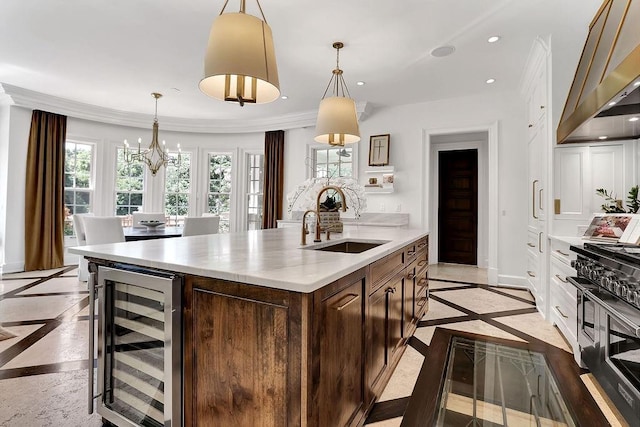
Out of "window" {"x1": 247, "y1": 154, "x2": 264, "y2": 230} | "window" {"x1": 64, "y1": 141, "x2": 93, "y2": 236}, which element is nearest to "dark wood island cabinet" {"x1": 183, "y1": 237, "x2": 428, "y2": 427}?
"window" {"x1": 247, "y1": 154, "x2": 264, "y2": 230}

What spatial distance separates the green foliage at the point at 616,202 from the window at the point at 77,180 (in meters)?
7.45

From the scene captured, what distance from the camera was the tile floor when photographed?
1729 mm

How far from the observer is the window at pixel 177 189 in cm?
674

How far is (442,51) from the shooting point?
3488 mm

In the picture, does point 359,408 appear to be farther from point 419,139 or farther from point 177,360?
point 419,139

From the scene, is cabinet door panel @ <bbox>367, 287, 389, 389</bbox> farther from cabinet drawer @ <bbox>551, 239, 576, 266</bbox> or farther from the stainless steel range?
cabinet drawer @ <bbox>551, 239, 576, 266</bbox>

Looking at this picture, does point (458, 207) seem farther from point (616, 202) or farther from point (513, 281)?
point (616, 202)

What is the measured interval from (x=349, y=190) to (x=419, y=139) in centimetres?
265

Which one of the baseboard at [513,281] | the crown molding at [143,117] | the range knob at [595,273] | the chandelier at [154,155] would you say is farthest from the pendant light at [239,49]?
the baseboard at [513,281]

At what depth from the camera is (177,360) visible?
4.16ft

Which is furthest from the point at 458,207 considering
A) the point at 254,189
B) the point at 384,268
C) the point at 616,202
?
the point at 384,268

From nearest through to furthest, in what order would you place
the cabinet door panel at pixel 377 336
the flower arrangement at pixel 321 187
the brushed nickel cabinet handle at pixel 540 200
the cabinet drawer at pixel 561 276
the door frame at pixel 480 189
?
1. the cabinet door panel at pixel 377 336
2. the cabinet drawer at pixel 561 276
3. the flower arrangement at pixel 321 187
4. the brushed nickel cabinet handle at pixel 540 200
5. the door frame at pixel 480 189

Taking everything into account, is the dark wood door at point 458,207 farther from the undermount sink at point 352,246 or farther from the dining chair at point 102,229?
the dining chair at point 102,229

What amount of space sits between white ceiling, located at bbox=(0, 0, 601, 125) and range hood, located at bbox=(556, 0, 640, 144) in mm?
598
